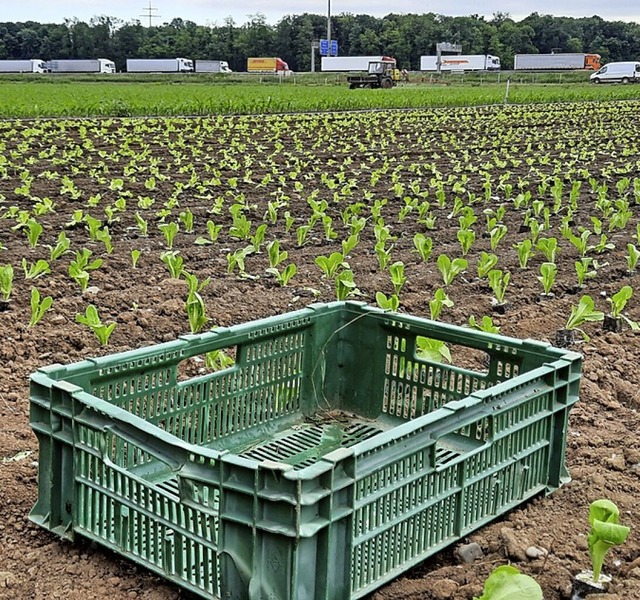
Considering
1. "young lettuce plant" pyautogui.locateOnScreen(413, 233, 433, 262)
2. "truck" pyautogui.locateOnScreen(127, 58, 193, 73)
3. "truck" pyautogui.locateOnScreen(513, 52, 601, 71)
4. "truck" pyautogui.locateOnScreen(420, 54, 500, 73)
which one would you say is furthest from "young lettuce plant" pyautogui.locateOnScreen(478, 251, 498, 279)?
"truck" pyautogui.locateOnScreen(127, 58, 193, 73)

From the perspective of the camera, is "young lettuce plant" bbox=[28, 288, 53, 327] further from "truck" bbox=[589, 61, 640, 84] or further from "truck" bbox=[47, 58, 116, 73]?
"truck" bbox=[47, 58, 116, 73]

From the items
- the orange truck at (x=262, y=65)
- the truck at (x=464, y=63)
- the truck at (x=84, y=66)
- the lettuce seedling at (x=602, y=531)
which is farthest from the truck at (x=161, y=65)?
the lettuce seedling at (x=602, y=531)

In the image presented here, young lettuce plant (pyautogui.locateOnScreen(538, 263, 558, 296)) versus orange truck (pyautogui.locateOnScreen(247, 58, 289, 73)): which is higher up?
orange truck (pyautogui.locateOnScreen(247, 58, 289, 73))

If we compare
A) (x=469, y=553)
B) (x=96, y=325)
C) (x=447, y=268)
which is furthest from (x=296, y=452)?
(x=447, y=268)

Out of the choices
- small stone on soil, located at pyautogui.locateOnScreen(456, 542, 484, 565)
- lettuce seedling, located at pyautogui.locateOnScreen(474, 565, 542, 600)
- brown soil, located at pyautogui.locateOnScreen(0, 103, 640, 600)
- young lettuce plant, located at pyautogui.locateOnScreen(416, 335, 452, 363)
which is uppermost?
young lettuce plant, located at pyautogui.locateOnScreen(416, 335, 452, 363)

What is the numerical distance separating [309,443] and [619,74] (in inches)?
2315

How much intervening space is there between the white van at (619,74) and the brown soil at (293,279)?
42394mm

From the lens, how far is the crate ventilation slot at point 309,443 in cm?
349

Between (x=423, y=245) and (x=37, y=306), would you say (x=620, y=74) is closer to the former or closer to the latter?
(x=423, y=245)

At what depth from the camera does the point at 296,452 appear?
357 cm

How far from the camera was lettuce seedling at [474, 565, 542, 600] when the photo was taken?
2123 mm

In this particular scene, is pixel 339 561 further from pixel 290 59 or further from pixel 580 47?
pixel 580 47

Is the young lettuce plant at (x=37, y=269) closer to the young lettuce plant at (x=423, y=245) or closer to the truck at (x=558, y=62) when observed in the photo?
the young lettuce plant at (x=423, y=245)

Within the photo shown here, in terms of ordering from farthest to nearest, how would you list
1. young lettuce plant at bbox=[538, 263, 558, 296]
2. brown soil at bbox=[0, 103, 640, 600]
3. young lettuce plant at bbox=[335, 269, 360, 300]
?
young lettuce plant at bbox=[538, 263, 558, 296] < young lettuce plant at bbox=[335, 269, 360, 300] < brown soil at bbox=[0, 103, 640, 600]
